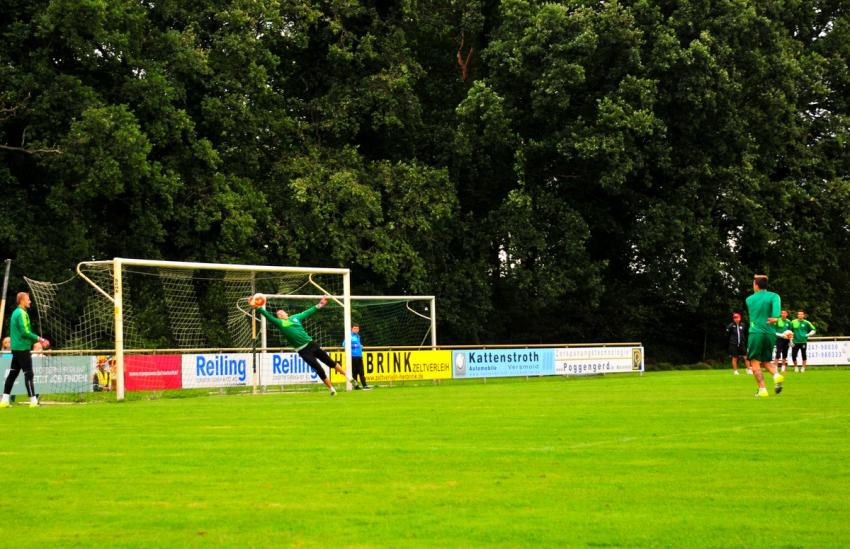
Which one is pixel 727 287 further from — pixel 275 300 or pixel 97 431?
pixel 97 431

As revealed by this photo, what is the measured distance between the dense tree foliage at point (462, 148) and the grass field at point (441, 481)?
2475cm

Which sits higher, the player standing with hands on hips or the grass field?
the player standing with hands on hips

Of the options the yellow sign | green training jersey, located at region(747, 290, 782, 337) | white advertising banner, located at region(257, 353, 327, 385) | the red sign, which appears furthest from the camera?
the yellow sign

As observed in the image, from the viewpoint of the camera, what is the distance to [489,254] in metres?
53.4

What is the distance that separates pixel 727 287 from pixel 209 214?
2479 centimetres

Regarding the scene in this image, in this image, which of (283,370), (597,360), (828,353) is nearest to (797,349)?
(597,360)

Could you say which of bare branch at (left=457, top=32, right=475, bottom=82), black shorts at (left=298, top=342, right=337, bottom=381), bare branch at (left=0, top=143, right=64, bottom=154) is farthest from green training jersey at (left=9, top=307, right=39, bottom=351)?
bare branch at (left=457, top=32, right=475, bottom=82)

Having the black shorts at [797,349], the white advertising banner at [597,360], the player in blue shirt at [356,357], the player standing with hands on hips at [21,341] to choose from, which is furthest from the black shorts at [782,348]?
the player standing with hands on hips at [21,341]

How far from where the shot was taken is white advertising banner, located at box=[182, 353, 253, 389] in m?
31.5

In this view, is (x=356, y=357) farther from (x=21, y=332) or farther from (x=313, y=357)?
(x=21, y=332)

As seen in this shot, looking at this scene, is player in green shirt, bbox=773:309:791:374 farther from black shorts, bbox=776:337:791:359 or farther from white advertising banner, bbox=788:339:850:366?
white advertising banner, bbox=788:339:850:366

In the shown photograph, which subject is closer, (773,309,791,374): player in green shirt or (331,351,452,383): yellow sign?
(331,351,452,383): yellow sign

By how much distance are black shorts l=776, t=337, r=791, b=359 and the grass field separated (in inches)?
987

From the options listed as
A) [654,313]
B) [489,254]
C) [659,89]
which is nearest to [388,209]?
[489,254]
